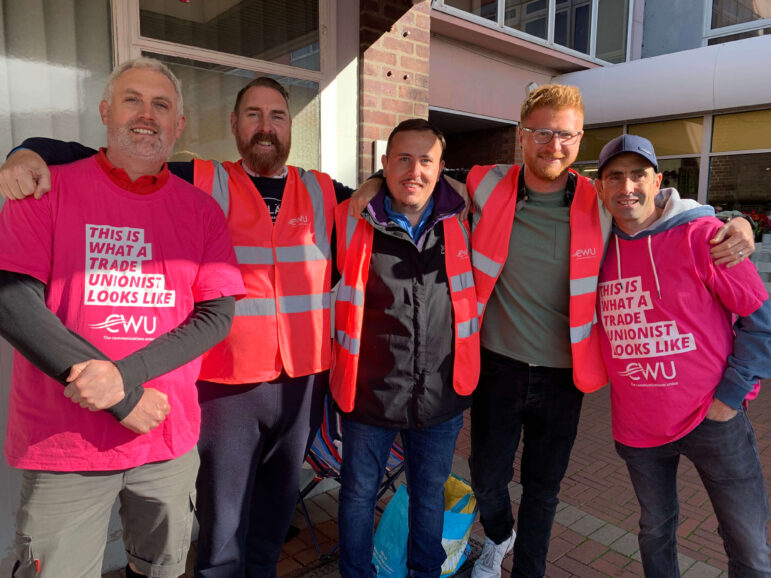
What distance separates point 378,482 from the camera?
2412mm

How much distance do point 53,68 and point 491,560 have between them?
3197 millimetres

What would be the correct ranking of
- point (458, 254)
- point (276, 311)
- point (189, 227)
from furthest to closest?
point (458, 254), point (276, 311), point (189, 227)

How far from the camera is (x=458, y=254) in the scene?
2.31 metres

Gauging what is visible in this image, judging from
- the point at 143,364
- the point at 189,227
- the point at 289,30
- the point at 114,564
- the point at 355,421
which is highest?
the point at 289,30

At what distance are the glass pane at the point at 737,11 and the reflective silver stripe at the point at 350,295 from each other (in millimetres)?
11464

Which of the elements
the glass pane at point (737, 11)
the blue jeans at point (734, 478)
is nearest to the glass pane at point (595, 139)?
the glass pane at point (737, 11)

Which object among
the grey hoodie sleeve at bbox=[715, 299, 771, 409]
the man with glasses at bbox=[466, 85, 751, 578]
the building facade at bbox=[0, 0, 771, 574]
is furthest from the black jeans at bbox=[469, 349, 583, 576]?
the building facade at bbox=[0, 0, 771, 574]

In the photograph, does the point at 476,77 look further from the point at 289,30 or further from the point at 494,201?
the point at 494,201

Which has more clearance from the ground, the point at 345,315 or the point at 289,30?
the point at 289,30

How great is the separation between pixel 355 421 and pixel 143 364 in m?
0.95

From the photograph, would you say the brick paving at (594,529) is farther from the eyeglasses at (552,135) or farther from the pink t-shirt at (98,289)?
the eyeglasses at (552,135)

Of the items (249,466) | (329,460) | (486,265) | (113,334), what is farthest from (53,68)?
(329,460)


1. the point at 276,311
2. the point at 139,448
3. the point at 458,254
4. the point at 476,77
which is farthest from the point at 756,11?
the point at 139,448

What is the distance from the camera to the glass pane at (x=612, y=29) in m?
10.3
